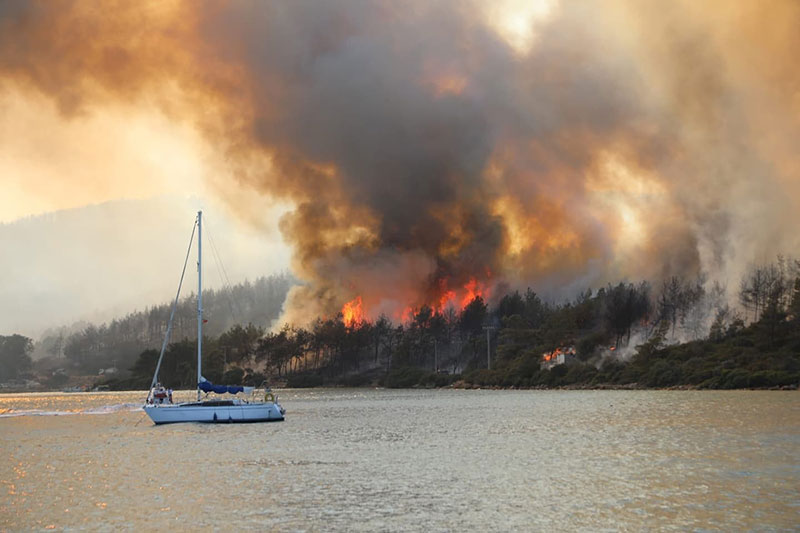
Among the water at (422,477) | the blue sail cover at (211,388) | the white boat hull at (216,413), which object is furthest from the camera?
the blue sail cover at (211,388)

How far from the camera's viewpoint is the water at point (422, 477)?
40.3 metres

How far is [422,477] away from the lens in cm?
5453

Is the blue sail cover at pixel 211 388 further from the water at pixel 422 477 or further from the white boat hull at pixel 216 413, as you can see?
the water at pixel 422 477

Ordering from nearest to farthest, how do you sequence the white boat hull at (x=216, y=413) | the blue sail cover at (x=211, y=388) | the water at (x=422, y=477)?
the water at (x=422, y=477)
the white boat hull at (x=216, y=413)
the blue sail cover at (x=211, y=388)

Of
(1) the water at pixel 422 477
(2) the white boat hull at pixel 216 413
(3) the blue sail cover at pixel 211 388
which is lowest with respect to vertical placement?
(1) the water at pixel 422 477

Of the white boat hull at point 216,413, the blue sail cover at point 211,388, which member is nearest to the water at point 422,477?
the white boat hull at point 216,413

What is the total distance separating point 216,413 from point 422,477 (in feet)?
190

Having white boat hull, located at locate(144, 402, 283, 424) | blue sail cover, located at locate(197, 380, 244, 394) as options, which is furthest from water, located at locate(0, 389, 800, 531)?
blue sail cover, located at locate(197, 380, 244, 394)

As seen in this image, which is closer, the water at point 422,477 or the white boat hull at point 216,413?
the water at point 422,477

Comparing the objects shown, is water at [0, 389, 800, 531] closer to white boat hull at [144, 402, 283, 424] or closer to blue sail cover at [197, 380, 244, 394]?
white boat hull at [144, 402, 283, 424]

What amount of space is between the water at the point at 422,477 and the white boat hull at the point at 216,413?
3.49 metres

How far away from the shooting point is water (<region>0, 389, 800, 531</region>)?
→ 132 ft

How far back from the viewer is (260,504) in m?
45.6

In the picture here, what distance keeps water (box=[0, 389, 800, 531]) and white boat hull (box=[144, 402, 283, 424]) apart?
349 centimetres
